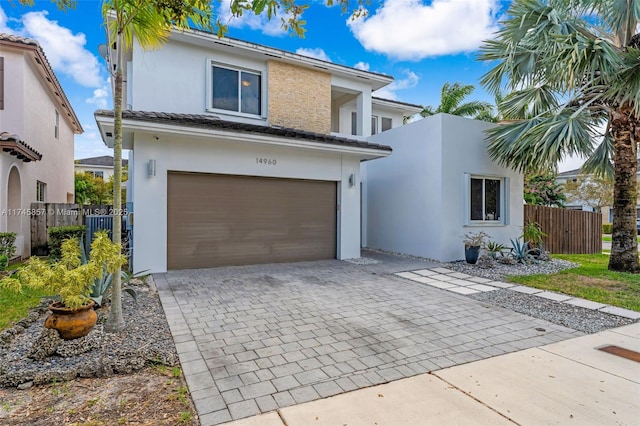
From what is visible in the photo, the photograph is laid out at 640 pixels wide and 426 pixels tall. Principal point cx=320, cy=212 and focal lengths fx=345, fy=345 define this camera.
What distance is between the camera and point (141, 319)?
5.16 meters

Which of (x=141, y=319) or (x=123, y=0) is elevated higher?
(x=123, y=0)

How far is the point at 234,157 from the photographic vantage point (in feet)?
31.0

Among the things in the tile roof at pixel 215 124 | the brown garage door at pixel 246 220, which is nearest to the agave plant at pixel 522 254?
the tile roof at pixel 215 124

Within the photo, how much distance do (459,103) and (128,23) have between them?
18436 mm

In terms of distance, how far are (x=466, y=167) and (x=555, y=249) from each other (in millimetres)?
6216

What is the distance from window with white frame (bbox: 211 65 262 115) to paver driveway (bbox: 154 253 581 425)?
619cm

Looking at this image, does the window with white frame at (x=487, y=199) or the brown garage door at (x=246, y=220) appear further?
the window with white frame at (x=487, y=199)

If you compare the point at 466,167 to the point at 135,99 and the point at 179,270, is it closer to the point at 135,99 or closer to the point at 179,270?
the point at 179,270

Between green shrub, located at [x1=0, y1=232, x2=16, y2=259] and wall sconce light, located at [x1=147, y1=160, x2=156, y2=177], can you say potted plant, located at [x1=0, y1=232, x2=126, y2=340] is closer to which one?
wall sconce light, located at [x1=147, y1=160, x2=156, y2=177]

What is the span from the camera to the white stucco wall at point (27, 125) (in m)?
10.7

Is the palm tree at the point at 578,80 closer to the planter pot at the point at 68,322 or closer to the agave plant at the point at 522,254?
the agave plant at the point at 522,254

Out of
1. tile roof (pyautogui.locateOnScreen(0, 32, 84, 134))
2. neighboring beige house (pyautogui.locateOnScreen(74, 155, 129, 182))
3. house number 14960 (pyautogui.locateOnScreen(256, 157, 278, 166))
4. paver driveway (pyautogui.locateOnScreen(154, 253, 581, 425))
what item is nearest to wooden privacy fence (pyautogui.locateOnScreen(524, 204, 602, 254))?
paver driveway (pyautogui.locateOnScreen(154, 253, 581, 425))

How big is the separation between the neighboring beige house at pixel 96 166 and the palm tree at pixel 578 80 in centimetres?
3273

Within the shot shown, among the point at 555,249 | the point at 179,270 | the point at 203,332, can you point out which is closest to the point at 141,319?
the point at 203,332
